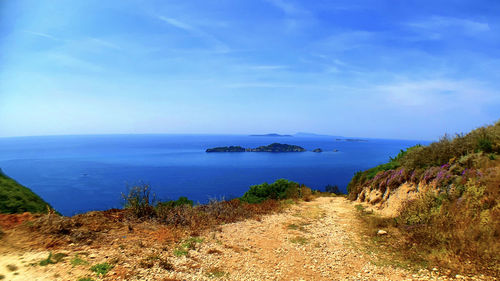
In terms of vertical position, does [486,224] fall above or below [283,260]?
above

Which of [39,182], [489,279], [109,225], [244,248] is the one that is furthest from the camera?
[39,182]

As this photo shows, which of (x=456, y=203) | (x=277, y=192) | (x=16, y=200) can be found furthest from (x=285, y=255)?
(x=277, y=192)

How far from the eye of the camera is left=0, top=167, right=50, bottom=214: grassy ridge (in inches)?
289

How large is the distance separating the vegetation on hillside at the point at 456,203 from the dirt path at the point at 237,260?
1317 millimetres

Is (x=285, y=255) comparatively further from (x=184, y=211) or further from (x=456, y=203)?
(x=456, y=203)

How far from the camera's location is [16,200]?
763 cm

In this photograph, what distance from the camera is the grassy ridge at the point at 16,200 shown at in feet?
24.1

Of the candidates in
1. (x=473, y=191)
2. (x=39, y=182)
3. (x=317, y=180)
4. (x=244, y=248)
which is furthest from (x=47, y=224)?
(x=39, y=182)

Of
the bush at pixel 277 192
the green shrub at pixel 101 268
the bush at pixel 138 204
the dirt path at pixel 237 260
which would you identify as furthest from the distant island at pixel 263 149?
the green shrub at pixel 101 268

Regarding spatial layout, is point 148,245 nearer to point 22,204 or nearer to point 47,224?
point 47,224

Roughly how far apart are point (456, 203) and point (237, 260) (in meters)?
7.03

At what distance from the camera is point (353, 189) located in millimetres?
16125

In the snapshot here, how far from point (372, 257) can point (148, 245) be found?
6138mm

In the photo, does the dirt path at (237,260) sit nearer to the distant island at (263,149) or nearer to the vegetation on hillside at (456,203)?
the vegetation on hillside at (456,203)
